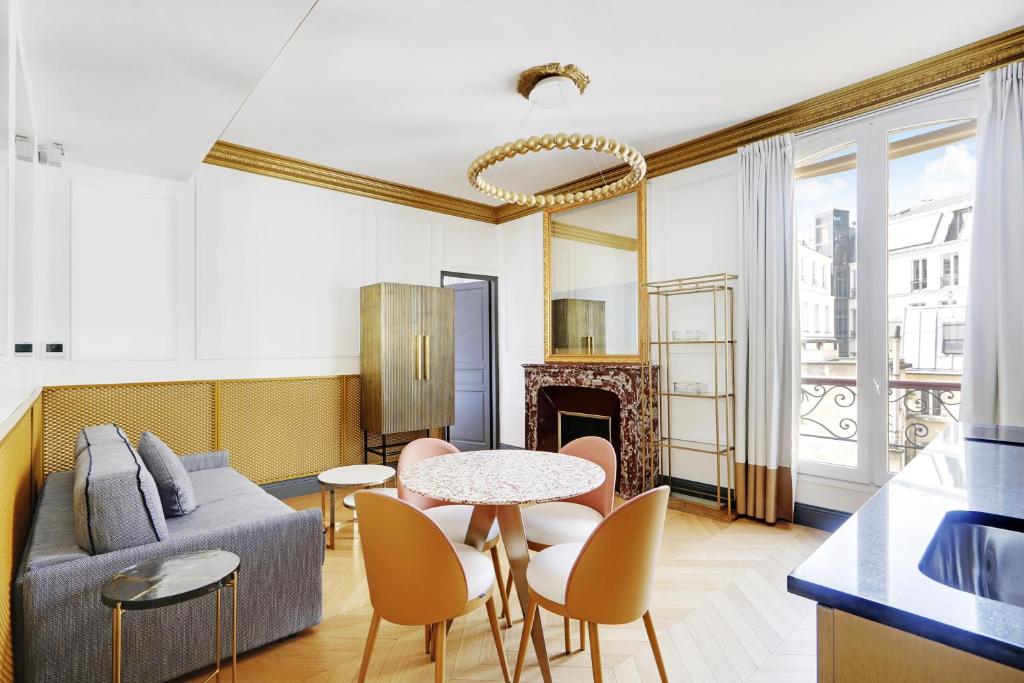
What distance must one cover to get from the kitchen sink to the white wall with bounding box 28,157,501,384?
431 cm

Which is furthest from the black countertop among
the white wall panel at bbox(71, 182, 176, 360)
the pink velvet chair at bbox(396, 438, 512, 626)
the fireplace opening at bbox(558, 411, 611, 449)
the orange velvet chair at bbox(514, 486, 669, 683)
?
the white wall panel at bbox(71, 182, 176, 360)

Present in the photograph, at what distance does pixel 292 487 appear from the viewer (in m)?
4.28

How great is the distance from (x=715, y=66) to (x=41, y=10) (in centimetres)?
317

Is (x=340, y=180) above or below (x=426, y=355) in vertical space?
above

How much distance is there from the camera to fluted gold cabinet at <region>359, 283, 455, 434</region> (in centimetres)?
439

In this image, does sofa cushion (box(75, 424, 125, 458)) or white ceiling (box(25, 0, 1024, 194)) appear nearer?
white ceiling (box(25, 0, 1024, 194))

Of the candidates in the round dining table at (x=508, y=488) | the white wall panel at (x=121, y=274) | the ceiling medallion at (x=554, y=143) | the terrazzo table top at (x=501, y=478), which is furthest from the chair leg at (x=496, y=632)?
the white wall panel at (x=121, y=274)

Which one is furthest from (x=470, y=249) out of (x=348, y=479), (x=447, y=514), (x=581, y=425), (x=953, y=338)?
(x=953, y=338)

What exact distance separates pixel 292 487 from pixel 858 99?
506cm

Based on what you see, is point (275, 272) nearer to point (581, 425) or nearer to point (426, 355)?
point (426, 355)

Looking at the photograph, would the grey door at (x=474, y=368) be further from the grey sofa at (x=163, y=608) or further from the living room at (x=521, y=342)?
the grey sofa at (x=163, y=608)

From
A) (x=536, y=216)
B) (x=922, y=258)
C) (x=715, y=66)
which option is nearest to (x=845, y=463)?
(x=922, y=258)

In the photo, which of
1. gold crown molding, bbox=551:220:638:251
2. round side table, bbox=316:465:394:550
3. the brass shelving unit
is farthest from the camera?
gold crown molding, bbox=551:220:638:251

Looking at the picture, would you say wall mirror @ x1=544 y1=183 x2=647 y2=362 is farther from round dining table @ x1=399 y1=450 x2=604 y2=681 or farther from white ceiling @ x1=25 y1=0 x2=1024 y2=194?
round dining table @ x1=399 y1=450 x2=604 y2=681
